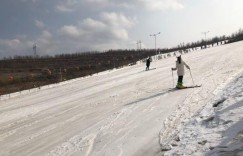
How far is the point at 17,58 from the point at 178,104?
11579 centimetres

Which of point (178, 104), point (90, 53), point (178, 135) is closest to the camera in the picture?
point (178, 135)

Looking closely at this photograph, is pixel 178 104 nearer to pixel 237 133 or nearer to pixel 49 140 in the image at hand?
pixel 49 140

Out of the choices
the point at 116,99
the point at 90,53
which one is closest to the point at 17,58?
the point at 90,53

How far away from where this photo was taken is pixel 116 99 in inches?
840

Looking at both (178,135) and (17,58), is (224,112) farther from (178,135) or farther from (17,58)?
(17,58)

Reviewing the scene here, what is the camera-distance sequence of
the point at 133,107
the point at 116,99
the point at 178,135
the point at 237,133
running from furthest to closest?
1. the point at 116,99
2. the point at 133,107
3. the point at 178,135
4. the point at 237,133

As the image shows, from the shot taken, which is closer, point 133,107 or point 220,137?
point 220,137

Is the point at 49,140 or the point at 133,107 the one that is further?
the point at 133,107

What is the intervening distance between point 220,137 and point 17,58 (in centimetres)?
12216

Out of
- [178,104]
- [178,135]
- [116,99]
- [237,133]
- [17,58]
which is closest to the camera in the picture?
[237,133]

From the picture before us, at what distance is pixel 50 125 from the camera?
54.1 ft

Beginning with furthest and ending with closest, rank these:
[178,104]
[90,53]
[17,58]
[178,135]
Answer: [90,53] < [17,58] < [178,104] < [178,135]

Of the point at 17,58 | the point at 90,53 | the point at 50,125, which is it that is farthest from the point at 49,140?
the point at 90,53

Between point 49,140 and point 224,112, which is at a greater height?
point 224,112
